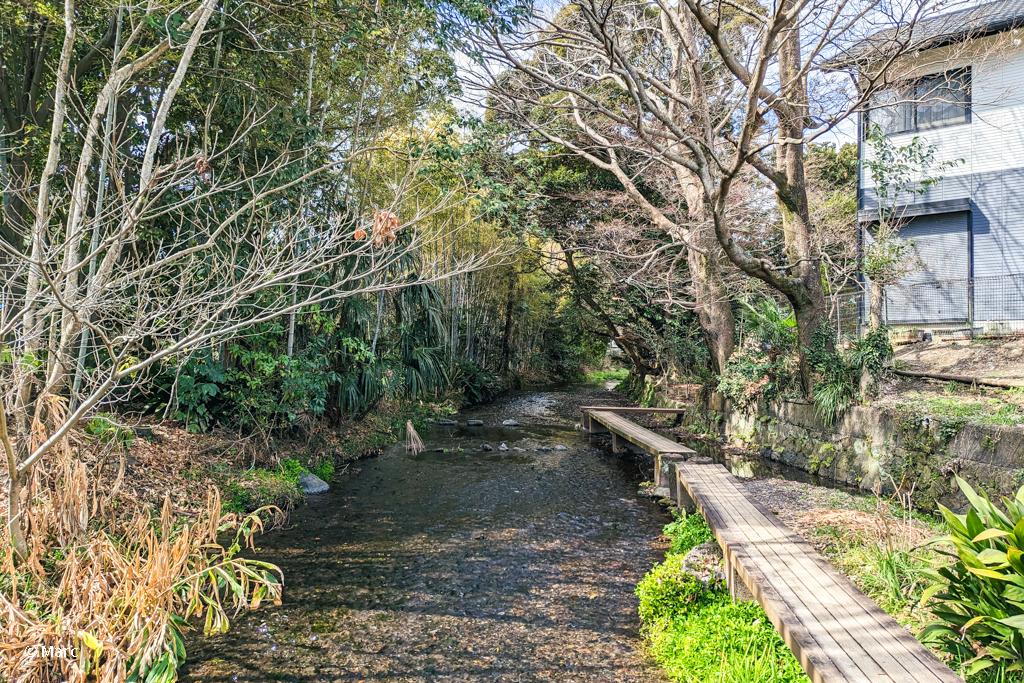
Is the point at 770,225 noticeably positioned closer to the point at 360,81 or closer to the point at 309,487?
the point at 360,81

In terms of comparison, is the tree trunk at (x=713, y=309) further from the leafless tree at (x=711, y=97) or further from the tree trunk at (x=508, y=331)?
the tree trunk at (x=508, y=331)

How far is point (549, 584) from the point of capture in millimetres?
4438

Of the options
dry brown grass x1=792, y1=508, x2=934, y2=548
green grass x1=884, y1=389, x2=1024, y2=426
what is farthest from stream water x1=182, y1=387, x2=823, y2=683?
green grass x1=884, y1=389, x2=1024, y2=426

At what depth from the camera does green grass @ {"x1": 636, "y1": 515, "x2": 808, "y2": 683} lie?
2.91 meters

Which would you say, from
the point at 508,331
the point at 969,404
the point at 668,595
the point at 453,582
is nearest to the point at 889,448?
the point at 969,404

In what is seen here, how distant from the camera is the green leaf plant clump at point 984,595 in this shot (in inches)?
84.0

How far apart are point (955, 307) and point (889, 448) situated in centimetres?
716

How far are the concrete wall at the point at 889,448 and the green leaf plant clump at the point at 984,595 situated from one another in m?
2.03

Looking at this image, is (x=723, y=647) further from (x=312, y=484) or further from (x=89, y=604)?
(x=312, y=484)

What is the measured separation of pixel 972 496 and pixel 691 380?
11250mm

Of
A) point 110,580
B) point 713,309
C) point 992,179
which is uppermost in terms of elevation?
point 992,179

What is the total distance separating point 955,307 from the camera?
37.9 feet

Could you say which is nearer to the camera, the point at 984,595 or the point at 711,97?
the point at 984,595

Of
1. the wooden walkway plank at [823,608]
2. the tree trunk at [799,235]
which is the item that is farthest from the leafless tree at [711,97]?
the wooden walkway plank at [823,608]
